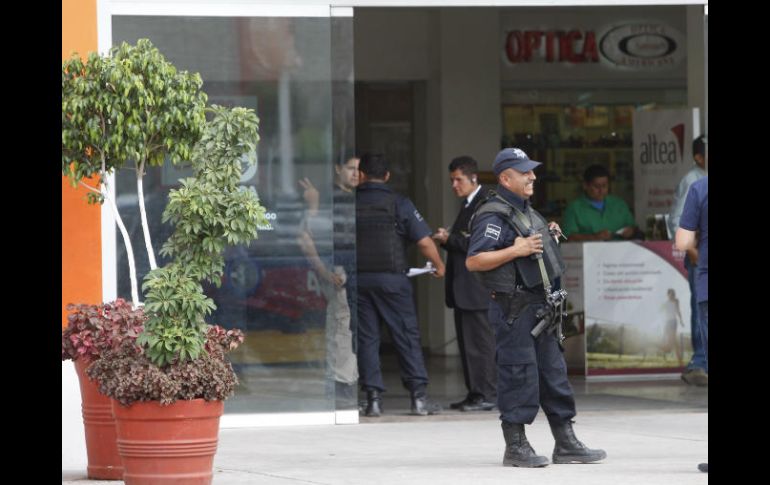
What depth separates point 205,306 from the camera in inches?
291

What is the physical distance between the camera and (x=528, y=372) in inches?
329

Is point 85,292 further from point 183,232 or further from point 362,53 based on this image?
point 362,53

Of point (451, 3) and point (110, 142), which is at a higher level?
point (451, 3)

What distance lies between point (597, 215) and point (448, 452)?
17.3ft

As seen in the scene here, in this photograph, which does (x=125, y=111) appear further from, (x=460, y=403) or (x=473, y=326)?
(x=460, y=403)

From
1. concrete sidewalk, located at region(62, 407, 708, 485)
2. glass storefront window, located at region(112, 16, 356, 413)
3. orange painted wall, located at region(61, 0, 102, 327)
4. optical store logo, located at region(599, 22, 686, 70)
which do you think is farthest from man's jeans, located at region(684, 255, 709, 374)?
orange painted wall, located at region(61, 0, 102, 327)

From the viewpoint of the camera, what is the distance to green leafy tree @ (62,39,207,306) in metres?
8.00

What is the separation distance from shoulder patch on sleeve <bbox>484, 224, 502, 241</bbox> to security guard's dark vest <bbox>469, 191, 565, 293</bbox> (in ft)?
0.27

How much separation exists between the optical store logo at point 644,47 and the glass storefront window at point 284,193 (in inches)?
249

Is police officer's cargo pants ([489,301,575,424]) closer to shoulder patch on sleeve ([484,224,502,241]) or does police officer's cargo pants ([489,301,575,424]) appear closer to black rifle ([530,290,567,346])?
black rifle ([530,290,567,346])

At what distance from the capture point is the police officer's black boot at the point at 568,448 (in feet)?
28.1

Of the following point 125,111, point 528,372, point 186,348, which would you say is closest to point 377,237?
point 528,372
